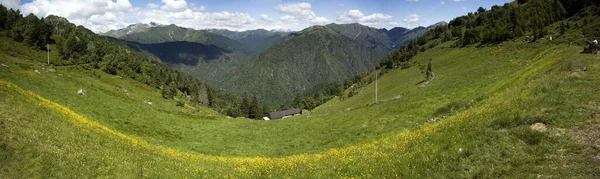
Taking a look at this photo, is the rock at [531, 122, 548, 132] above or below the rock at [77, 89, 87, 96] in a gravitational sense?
above

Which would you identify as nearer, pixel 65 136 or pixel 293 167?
pixel 293 167

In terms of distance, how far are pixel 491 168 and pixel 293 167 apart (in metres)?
11.1

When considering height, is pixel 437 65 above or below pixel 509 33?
below

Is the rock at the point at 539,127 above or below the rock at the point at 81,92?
above

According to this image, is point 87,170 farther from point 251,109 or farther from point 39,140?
point 251,109

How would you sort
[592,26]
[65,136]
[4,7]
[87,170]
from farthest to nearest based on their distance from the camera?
1. [4,7]
2. [592,26]
3. [65,136]
4. [87,170]

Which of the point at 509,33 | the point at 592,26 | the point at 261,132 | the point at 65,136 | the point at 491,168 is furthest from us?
the point at 509,33

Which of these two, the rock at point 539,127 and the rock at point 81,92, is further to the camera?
the rock at point 81,92

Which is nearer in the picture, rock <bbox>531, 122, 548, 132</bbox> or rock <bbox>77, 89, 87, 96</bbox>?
rock <bbox>531, 122, 548, 132</bbox>

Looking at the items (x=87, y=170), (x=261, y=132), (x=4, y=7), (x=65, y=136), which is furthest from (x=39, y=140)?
(x=4, y=7)

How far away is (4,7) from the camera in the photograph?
506 feet

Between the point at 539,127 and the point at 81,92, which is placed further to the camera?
the point at 81,92

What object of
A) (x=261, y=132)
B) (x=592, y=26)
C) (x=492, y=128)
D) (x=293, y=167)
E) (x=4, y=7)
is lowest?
(x=261, y=132)

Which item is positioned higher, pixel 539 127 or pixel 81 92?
pixel 539 127
